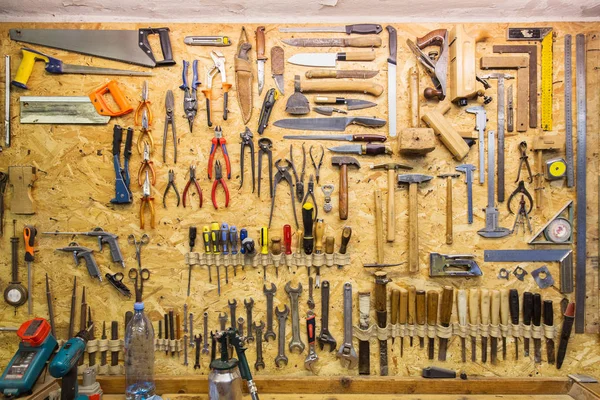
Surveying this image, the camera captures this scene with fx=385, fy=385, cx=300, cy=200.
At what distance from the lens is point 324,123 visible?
2168 millimetres

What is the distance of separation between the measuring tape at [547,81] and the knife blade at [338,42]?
3.04 ft

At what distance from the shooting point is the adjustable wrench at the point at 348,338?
215 centimetres

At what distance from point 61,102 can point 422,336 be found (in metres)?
2.42

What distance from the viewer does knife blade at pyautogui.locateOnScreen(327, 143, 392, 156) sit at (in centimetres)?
212

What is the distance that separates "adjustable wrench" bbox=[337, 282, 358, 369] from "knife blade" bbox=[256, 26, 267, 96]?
4.06 ft

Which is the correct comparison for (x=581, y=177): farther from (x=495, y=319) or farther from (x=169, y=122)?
(x=169, y=122)

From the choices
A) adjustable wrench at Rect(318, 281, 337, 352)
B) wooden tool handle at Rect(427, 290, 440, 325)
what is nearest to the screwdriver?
adjustable wrench at Rect(318, 281, 337, 352)

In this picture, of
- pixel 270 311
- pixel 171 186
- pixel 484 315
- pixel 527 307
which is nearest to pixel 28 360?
pixel 171 186

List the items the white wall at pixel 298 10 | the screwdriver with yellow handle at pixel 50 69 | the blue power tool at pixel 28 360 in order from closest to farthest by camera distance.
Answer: the blue power tool at pixel 28 360 < the white wall at pixel 298 10 < the screwdriver with yellow handle at pixel 50 69

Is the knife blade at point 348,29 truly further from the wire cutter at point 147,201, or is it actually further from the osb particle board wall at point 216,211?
the wire cutter at point 147,201

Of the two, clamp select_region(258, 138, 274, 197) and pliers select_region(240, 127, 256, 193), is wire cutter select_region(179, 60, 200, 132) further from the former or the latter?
clamp select_region(258, 138, 274, 197)


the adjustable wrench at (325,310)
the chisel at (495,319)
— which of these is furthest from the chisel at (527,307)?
the adjustable wrench at (325,310)

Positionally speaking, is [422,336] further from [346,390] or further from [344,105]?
[344,105]

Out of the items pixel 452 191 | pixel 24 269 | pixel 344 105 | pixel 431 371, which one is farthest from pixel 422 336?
pixel 24 269
